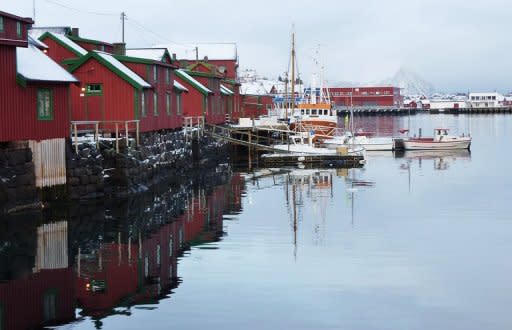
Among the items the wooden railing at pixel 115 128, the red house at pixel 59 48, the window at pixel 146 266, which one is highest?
the red house at pixel 59 48

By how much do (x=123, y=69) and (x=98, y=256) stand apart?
1829 cm

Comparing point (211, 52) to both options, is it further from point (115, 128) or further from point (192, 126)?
point (115, 128)

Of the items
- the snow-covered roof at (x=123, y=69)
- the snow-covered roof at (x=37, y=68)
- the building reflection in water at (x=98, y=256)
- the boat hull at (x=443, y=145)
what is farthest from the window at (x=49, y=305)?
the boat hull at (x=443, y=145)

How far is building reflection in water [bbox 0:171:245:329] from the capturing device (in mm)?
17344

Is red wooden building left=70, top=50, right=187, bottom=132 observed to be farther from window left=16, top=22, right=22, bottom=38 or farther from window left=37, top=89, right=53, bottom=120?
window left=16, top=22, right=22, bottom=38

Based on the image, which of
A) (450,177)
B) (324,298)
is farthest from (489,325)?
(450,177)

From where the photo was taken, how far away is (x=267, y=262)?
21844mm

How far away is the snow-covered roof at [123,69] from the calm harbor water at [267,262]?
6054 mm

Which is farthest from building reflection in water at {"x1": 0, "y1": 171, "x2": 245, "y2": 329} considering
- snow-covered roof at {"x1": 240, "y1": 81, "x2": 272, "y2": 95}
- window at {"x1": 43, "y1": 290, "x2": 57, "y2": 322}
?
snow-covered roof at {"x1": 240, "y1": 81, "x2": 272, "y2": 95}

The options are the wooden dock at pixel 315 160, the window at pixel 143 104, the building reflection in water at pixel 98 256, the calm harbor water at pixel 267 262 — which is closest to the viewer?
the calm harbor water at pixel 267 262

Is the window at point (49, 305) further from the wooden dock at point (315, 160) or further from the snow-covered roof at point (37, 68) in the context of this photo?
the wooden dock at point (315, 160)

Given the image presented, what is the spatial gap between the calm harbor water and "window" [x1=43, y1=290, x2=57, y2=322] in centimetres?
4

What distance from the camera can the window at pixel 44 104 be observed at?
30.0m

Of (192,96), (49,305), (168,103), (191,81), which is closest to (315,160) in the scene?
(168,103)
